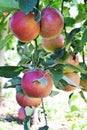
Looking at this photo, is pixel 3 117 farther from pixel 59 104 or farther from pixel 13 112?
pixel 59 104

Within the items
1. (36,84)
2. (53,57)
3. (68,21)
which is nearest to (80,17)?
(68,21)

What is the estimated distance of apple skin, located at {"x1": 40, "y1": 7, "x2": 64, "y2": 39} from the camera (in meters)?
0.73

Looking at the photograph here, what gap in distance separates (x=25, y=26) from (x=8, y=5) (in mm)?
68

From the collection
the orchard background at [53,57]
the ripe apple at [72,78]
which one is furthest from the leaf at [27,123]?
the ripe apple at [72,78]

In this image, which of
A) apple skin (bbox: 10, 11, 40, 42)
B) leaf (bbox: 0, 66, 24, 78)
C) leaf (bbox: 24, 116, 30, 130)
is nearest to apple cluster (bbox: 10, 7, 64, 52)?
apple skin (bbox: 10, 11, 40, 42)

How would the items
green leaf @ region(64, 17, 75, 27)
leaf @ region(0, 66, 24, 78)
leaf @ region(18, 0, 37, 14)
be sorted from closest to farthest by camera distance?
leaf @ region(18, 0, 37, 14) < leaf @ region(0, 66, 24, 78) < green leaf @ region(64, 17, 75, 27)

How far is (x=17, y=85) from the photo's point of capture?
82cm

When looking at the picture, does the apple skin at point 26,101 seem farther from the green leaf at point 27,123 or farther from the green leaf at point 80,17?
the green leaf at point 80,17

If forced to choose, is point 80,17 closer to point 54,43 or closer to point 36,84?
point 54,43

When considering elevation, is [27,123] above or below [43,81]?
below

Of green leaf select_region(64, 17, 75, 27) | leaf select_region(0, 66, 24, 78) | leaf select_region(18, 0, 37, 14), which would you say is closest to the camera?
leaf select_region(18, 0, 37, 14)

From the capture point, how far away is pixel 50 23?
73 cm

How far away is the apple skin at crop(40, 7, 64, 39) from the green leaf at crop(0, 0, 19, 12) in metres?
0.06

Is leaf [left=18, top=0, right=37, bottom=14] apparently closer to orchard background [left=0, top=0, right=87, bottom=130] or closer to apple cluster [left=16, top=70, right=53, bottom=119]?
orchard background [left=0, top=0, right=87, bottom=130]
